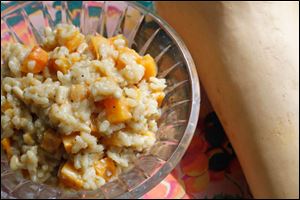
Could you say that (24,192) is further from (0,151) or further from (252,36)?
(252,36)

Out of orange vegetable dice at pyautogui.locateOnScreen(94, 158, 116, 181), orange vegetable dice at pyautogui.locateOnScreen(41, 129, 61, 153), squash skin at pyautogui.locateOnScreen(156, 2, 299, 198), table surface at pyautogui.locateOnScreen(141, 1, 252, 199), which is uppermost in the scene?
orange vegetable dice at pyautogui.locateOnScreen(41, 129, 61, 153)

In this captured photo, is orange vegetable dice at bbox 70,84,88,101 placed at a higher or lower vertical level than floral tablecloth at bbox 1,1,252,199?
higher

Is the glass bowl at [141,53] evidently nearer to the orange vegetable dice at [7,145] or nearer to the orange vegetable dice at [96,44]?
the orange vegetable dice at [7,145]

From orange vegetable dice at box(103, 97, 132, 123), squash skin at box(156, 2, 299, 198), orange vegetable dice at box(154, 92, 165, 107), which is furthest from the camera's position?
squash skin at box(156, 2, 299, 198)

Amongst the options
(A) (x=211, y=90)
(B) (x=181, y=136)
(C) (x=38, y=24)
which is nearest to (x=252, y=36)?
(A) (x=211, y=90)

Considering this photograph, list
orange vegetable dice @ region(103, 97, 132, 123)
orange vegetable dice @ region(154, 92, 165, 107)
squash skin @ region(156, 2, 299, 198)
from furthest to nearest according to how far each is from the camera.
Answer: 1. squash skin @ region(156, 2, 299, 198)
2. orange vegetable dice @ region(154, 92, 165, 107)
3. orange vegetable dice @ region(103, 97, 132, 123)

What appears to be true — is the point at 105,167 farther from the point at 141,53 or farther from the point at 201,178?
the point at 201,178

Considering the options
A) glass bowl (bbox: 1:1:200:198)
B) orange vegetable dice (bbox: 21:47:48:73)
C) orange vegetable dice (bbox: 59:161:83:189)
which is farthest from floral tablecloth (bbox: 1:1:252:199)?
orange vegetable dice (bbox: 21:47:48:73)

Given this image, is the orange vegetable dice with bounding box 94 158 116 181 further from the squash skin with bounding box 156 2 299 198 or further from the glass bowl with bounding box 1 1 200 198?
the squash skin with bounding box 156 2 299 198
